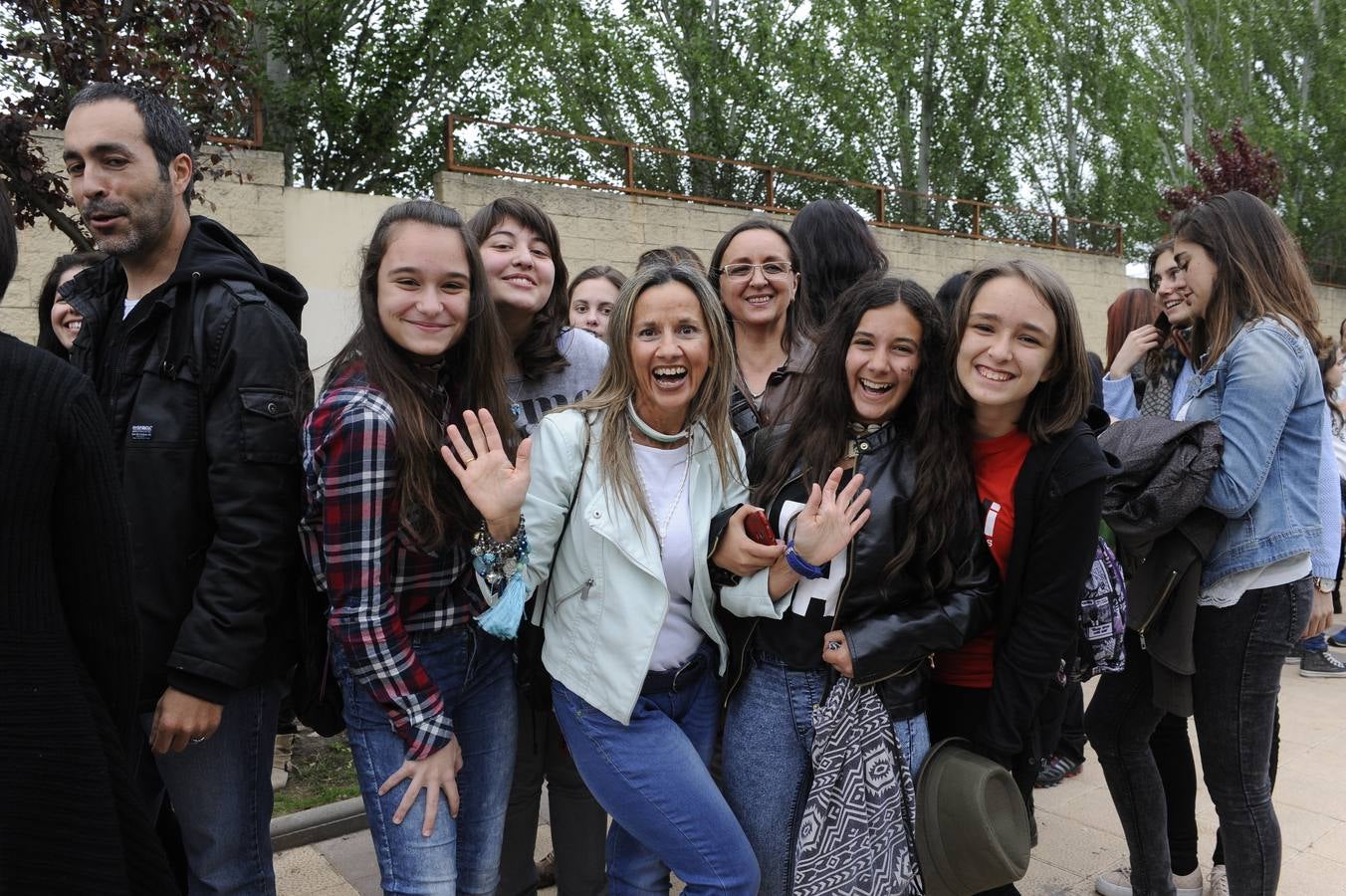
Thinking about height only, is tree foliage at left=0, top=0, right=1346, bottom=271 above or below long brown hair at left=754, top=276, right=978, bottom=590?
above

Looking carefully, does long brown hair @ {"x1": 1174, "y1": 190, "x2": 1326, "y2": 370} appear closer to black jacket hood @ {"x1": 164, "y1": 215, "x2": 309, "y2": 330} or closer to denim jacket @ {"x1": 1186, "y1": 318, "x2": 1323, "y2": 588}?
denim jacket @ {"x1": 1186, "y1": 318, "x2": 1323, "y2": 588}

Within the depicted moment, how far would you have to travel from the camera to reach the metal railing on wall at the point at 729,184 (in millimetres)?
9555

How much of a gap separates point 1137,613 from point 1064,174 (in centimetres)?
1925

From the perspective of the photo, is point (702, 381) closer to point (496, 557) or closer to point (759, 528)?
point (759, 528)

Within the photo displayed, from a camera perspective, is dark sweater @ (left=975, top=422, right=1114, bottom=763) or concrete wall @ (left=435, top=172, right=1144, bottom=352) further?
concrete wall @ (left=435, top=172, right=1144, bottom=352)

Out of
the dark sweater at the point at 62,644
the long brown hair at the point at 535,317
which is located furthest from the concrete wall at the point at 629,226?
the dark sweater at the point at 62,644

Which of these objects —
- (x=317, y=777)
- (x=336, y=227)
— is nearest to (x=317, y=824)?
(x=317, y=777)

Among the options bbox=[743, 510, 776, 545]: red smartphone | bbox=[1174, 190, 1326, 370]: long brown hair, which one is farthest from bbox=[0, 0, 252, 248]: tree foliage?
bbox=[1174, 190, 1326, 370]: long brown hair

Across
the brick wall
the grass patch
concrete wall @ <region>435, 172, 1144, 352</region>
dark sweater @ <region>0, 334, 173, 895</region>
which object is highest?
concrete wall @ <region>435, 172, 1144, 352</region>

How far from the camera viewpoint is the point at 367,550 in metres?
1.83

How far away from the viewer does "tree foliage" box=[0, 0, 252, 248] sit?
12.0 ft

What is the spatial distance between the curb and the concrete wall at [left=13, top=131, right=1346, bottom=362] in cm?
232

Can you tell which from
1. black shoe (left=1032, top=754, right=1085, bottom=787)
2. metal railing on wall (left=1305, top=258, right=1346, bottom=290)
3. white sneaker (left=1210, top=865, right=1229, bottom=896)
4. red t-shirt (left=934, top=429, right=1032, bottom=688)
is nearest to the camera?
red t-shirt (left=934, top=429, right=1032, bottom=688)

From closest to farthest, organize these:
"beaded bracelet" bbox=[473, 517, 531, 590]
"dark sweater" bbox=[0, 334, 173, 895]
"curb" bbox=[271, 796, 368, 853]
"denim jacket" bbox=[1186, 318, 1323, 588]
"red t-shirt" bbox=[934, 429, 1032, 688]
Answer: "dark sweater" bbox=[0, 334, 173, 895], "beaded bracelet" bbox=[473, 517, 531, 590], "red t-shirt" bbox=[934, 429, 1032, 688], "denim jacket" bbox=[1186, 318, 1323, 588], "curb" bbox=[271, 796, 368, 853]
